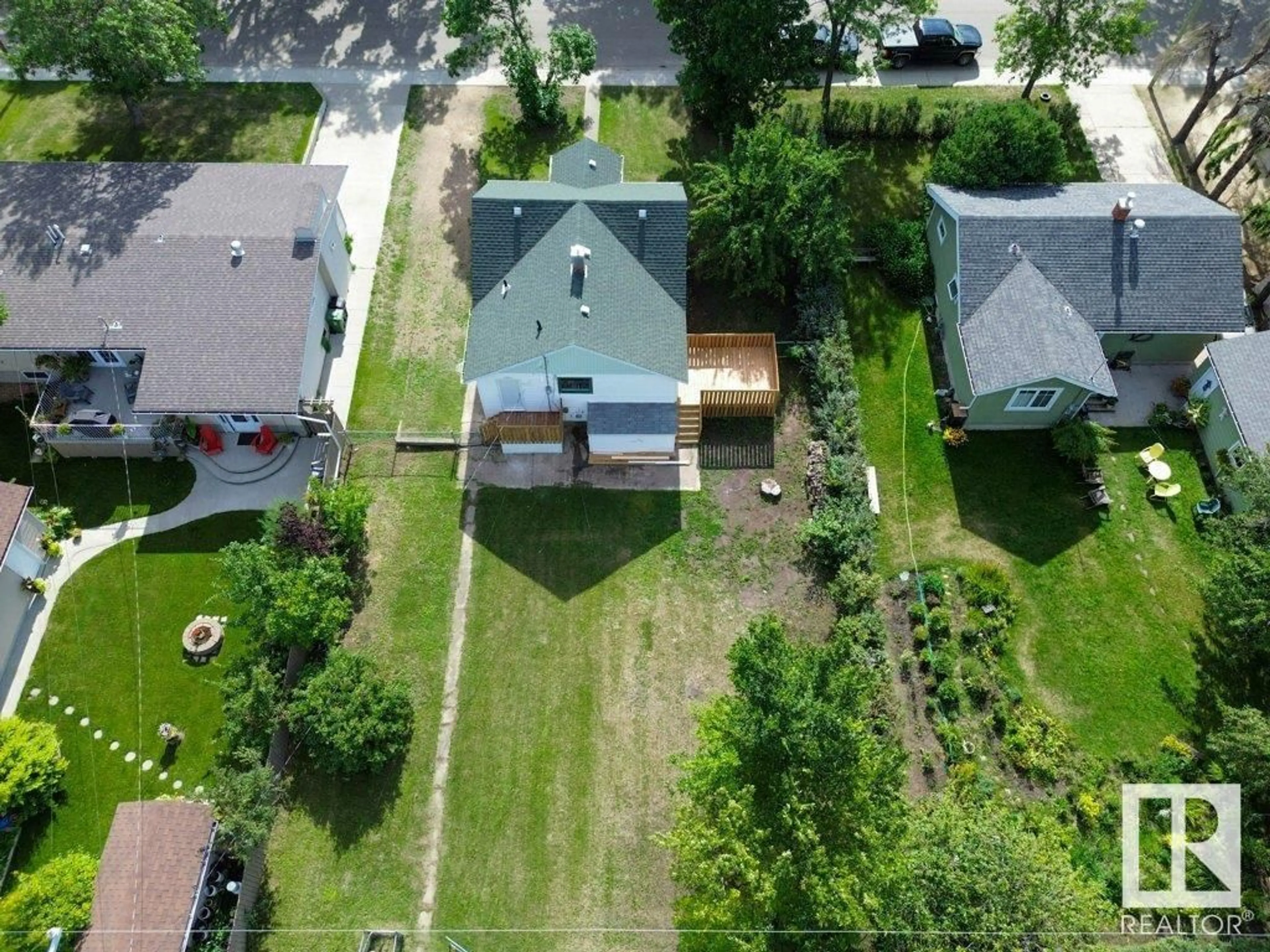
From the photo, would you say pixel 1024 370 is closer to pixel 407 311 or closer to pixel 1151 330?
pixel 1151 330

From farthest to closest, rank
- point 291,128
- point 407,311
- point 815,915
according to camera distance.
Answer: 1. point 291,128
2. point 407,311
3. point 815,915

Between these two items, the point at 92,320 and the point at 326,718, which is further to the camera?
the point at 92,320

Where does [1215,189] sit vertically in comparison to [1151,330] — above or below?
above

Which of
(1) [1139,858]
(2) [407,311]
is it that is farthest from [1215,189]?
(2) [407,311]

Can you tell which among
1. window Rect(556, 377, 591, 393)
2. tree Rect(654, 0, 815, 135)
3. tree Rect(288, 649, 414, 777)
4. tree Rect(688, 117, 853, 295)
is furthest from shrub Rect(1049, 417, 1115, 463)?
tree Rect(288, 649, 414, 777)

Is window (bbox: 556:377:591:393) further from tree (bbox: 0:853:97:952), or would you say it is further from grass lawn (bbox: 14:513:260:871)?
tree (bbox: 0:853:97:952)

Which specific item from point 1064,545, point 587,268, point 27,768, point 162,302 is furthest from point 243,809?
point 1064,545

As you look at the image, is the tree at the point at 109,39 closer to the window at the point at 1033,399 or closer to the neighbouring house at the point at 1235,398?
the window at the point at 1033,399
